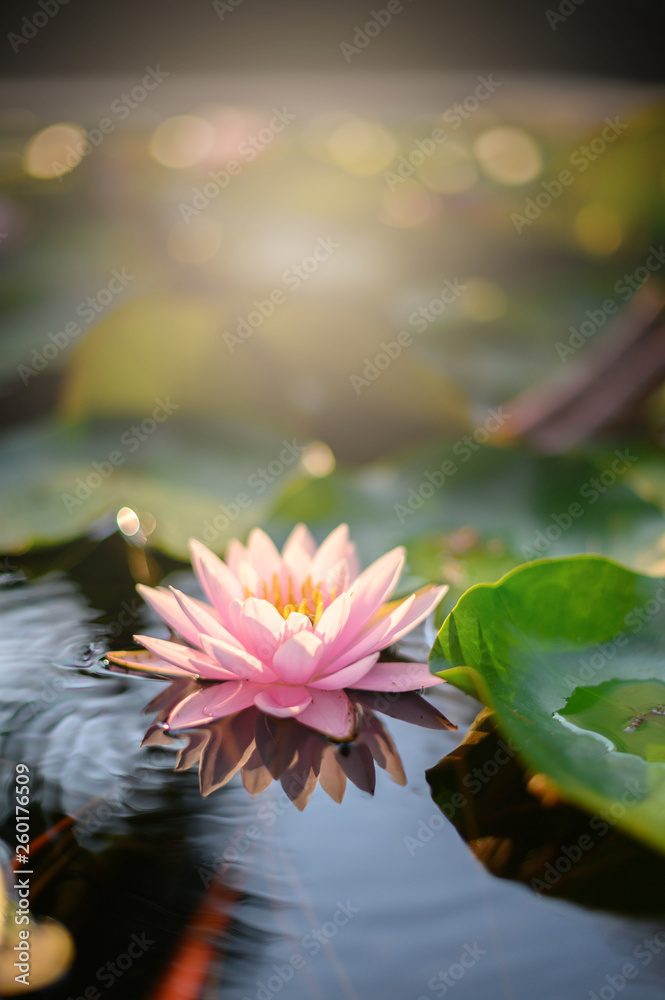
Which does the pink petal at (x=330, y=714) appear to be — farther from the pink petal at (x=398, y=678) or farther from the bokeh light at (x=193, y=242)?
the bokeh light at (x=193, y=242)

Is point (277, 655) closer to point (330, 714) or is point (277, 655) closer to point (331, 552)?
point (330, 714)

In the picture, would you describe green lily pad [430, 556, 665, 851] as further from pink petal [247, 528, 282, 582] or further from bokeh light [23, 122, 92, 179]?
bokeh light [23, 122, 92, 179]

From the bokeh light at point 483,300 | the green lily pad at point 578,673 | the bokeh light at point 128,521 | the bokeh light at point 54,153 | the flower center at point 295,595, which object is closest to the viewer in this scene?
the green lily pad at point 578,673

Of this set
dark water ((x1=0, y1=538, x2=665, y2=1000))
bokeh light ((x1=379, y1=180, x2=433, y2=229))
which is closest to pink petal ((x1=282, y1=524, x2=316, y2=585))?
dark water ((x1=0, y1=538, x2=665, y2=1000))

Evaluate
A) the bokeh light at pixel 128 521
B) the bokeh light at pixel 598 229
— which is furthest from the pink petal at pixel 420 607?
the bokeh light at pixel 598 229

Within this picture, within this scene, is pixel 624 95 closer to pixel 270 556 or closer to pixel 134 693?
pixel 270 556
